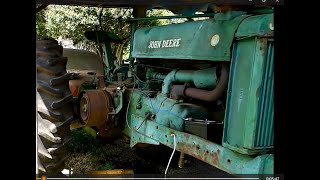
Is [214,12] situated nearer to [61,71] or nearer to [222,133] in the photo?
[222,133]

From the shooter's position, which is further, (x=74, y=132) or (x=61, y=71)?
(x=74, y=132)

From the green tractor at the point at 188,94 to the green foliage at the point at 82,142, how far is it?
7.4 inches

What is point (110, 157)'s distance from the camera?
3.13 m

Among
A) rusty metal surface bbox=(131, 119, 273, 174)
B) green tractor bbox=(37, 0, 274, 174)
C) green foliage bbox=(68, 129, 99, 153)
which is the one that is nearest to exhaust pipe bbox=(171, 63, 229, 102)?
green tractor bbox=(37, 0, 274, 174)

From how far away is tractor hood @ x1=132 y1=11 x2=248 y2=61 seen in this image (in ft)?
6.61

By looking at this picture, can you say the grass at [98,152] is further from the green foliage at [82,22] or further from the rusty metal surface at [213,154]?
the green foliage at [82,22]

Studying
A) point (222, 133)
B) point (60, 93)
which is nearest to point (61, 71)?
point (60, 93)

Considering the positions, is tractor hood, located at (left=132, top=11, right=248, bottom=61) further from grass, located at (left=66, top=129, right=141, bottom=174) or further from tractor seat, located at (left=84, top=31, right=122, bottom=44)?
grass, located at (left=66, top=129, right=141, bottom=174)

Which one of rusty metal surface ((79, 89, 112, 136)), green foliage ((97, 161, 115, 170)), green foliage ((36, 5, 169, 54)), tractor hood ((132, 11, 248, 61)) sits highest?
green foliage ((36, 5, 169, 54))

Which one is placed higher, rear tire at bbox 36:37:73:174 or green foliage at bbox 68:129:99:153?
rear tire at bbox 36:37:73:174

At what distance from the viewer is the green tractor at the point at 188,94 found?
1859mm

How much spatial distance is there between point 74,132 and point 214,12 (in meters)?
1.40

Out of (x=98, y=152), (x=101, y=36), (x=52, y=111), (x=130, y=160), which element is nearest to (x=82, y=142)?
(x=98, y=152)
